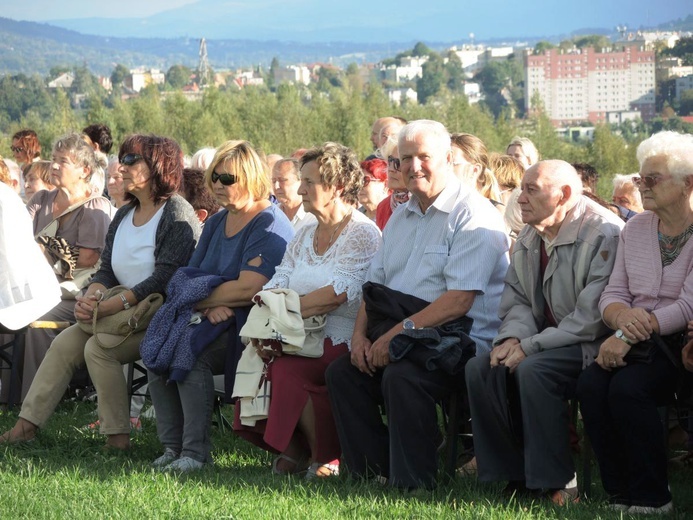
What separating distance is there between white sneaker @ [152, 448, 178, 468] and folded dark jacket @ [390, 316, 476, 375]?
153 cm

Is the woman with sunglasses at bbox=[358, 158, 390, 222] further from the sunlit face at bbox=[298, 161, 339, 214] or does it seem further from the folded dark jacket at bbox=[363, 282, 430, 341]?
the folded dark jacket at bbox=[363, 282, 430, 341]

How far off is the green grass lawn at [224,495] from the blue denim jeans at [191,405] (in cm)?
18

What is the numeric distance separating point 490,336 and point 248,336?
1.22 m

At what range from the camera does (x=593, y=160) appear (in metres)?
72.2

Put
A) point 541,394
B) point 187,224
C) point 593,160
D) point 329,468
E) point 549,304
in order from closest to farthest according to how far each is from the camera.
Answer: point 541,394 < point 549,304 < point 329,468 < point 187,224 < point 593,160

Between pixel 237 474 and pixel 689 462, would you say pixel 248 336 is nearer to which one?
pixel 237 474

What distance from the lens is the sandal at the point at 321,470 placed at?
524 cm

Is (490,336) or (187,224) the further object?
(187,224)

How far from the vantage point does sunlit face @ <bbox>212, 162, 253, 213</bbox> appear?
5.88 metres

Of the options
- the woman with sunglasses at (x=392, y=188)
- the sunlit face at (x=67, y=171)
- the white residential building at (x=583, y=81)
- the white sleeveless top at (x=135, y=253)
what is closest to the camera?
the white sleeveless top at (x=135, y=253)

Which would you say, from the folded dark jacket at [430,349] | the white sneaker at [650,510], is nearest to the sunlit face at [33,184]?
the folded dark jacket at [430,349]

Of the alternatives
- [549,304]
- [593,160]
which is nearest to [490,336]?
[549,304]

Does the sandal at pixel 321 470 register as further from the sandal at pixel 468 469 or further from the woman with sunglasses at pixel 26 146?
the woman with sunglasses at pixel 26 146

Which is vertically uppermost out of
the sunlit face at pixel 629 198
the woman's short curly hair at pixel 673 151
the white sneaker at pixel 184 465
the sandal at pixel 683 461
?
the woman's short curly hair at pixel 673 151
